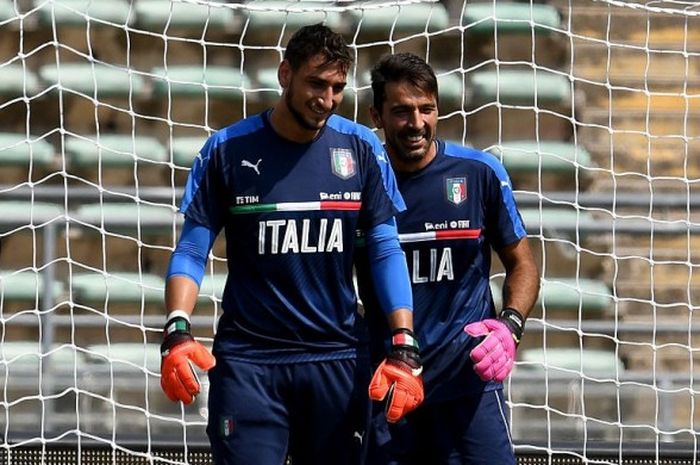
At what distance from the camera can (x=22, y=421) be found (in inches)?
232

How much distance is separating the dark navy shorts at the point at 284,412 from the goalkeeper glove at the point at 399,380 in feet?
0.33

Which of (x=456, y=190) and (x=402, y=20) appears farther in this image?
(x=402, y=20)

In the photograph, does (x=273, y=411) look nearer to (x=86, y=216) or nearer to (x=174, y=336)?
(x=174, y=336)

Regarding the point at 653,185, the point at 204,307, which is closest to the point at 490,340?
the point at 204,307

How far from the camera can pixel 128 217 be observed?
612 centimetres

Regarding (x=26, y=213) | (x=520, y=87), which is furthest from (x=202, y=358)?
(x=520, y=87)

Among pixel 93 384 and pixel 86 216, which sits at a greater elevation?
pixel 86 216

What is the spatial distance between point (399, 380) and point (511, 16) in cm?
392

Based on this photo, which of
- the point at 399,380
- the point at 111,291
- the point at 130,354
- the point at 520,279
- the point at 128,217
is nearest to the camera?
the point at 399,380

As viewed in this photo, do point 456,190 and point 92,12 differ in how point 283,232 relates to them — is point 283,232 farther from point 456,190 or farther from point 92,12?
point 92,12

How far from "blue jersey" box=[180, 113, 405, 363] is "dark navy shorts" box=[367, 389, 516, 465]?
1.30 feet

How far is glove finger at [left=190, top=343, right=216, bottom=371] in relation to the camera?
3512 millimetres

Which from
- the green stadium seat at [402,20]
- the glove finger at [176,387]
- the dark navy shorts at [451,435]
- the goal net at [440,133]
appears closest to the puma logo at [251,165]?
the glove finger at [176,387]

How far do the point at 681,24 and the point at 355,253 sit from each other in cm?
403
